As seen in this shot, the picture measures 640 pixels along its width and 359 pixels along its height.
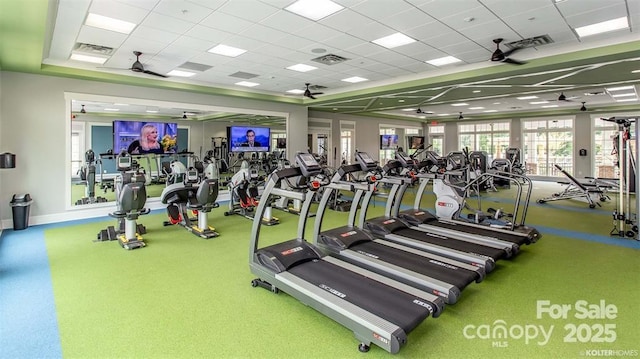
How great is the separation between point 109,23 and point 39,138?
3.32 meters

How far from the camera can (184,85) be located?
7.63 m

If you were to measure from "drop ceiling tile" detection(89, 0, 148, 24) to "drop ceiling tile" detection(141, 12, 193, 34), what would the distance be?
91mm

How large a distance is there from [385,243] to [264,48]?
143 inches

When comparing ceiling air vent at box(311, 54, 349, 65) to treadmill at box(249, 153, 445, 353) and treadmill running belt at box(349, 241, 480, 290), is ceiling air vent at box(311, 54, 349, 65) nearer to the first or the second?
treadmill at box(249, 153, 445, 353)

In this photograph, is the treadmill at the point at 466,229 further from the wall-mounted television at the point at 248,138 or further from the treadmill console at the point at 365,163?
the wall-mounted television at the point at 248,138

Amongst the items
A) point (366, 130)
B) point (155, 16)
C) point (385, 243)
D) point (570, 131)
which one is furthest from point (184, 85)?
point (570, 131)

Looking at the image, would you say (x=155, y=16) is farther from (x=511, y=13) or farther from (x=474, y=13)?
(x=511, y=13)

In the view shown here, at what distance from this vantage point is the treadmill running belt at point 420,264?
315 centimetres

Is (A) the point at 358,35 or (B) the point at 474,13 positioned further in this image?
(A) the point at 358,35

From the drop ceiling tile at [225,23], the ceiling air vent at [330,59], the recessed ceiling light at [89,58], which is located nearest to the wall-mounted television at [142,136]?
the recessed ceiling light at [89,58]

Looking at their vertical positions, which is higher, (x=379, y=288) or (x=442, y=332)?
(x=379, y=288)

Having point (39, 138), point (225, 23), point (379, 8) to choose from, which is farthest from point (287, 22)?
point (39, 138)

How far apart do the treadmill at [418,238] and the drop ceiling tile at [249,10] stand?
7.48ft

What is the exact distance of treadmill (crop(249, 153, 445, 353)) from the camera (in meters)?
2.30
